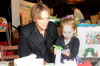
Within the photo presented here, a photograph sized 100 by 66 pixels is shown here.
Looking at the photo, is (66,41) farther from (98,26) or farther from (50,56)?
(98,26)

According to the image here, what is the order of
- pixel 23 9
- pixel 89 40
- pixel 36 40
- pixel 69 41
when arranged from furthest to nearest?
pixel 23 9, pixel 89 40, pixel 36 40, pixel 69 41

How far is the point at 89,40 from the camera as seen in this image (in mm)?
3102

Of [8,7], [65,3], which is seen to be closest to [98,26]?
[8,7]

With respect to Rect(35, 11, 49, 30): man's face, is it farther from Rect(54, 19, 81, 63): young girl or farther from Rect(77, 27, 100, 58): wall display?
Rect(77, 27, 100, 58): wall display

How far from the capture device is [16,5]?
4.52 m

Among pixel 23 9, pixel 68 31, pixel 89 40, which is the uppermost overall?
pixel 23 9

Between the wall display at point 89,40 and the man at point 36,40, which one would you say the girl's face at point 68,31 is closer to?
the man at point 36,40

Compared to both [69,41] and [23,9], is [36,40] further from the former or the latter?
[23,9]

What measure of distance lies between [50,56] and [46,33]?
0.31 metres

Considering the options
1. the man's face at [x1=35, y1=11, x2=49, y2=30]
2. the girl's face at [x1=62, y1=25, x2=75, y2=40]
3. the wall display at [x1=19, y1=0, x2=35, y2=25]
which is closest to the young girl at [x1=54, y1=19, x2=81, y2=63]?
the girl's face at [x1=62, y1=25, x2=75, y2=40]

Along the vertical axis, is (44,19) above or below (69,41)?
above

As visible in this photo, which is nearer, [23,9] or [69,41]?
[69,41]

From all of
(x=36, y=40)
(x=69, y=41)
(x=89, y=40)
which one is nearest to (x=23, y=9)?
(x=89, y=40)

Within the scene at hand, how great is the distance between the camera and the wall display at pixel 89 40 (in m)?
3.06
